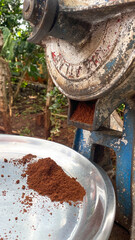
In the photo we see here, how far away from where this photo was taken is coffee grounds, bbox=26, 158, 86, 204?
1.02 m

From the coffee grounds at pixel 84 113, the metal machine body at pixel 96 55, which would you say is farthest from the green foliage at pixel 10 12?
the coffee grounds at pixel 84 113

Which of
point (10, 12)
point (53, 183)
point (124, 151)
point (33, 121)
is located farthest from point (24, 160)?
point (10, 12)

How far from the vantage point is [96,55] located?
94cm

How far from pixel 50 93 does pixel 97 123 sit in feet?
4.67

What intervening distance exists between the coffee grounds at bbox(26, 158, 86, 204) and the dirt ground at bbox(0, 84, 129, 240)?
55.2 inches

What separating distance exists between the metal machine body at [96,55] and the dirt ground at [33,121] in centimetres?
144

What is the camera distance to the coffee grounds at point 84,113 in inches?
41.1

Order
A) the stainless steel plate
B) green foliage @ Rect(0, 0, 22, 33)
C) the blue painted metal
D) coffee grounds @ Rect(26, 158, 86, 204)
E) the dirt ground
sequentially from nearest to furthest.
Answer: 1. the stainless steel plate
2. coffee grounds @ Rect(26, 158, 86, 204)
3. the blue painted metal
4. the dirt ground
5. green foliage @ Rect(0, 0, 22, 33)

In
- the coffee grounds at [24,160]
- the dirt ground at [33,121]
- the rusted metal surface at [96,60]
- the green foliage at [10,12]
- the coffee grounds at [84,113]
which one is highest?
the green foliage at [10,12]

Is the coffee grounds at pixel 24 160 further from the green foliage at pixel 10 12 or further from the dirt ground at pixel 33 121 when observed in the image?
the green foliage at pixel 10 12

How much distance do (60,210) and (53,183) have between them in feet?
0.46

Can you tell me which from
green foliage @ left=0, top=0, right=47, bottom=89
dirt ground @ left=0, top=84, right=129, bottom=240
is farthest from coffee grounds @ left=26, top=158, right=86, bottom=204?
green foliage @ left=0, top=0, right=47, bottom=89

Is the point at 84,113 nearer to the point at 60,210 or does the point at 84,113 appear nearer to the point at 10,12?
the point at 60,210

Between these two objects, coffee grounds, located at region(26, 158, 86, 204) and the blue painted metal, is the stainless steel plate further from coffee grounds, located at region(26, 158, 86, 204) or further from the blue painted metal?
the blue painted metal
